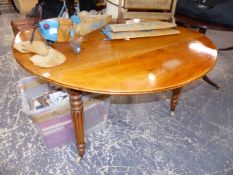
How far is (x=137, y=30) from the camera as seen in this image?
1145 mm

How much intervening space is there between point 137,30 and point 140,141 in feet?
2.36

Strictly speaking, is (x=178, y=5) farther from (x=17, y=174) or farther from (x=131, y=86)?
(x=17, y=174)

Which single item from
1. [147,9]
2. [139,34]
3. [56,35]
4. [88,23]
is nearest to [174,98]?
[139,34]

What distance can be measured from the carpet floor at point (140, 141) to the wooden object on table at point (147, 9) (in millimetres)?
668

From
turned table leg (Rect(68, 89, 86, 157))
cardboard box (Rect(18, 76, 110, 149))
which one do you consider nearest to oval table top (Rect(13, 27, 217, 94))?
turned table leg (Rect(68, 89, 86, 157))

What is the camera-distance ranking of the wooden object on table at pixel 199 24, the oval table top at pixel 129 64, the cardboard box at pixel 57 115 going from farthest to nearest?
→ 1. the wooden object on table at pixel 199 24
2. the cardboard box at pixel 57 115
3. the oval table top at pixel 129 64

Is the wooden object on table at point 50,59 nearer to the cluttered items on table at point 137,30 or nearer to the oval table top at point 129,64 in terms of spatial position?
the oval table top at point 129,64

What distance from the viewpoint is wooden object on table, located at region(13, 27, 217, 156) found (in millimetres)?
762

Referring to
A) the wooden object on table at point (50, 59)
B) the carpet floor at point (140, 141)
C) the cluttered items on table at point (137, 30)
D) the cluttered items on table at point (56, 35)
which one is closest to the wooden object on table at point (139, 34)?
the cluttered items on table at point (137, 30)

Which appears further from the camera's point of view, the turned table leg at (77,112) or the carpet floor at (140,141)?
the carpet floor at (140,141)

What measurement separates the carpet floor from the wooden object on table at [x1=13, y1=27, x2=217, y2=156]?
0.18 metres

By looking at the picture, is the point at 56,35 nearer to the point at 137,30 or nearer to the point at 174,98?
the point at 137,30

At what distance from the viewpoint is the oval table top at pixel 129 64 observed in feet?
2.50

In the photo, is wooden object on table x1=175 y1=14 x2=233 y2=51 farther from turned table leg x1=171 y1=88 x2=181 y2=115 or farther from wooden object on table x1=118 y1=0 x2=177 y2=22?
turned table leg x1=171 y1=88 x2=181 y2=115
